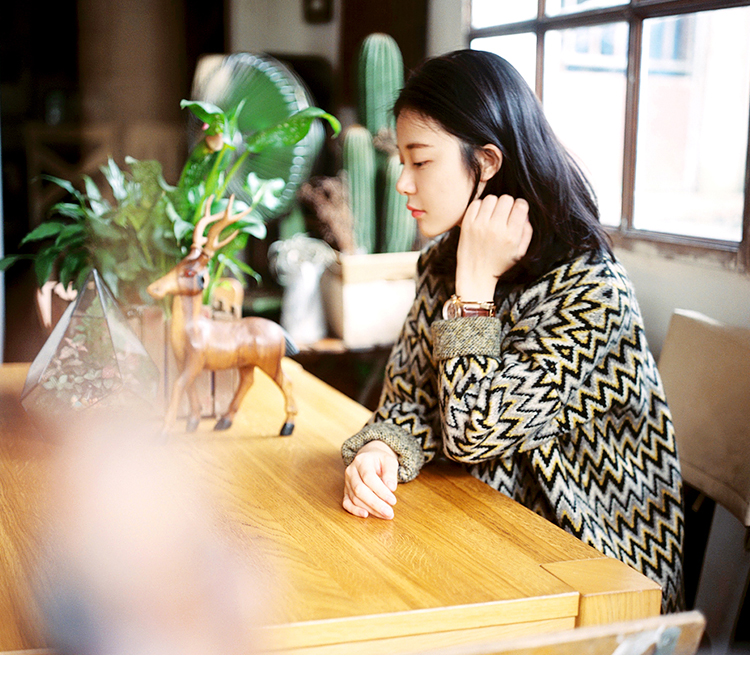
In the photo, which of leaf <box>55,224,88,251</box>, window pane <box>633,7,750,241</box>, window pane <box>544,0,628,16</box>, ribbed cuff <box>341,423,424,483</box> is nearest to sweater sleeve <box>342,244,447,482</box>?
Result: ribbed cuff <box>341,423,424,483</box>

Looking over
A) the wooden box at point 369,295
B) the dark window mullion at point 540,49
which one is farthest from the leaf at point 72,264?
the dark window mullion at point 540,49

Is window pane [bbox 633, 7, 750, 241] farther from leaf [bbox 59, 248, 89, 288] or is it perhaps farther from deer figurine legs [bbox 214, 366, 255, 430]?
leaf [bbox 59, 248, 89, 288]

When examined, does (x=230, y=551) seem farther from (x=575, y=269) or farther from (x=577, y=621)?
(x=575, y=269)

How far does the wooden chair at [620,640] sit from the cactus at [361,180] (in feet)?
7.60

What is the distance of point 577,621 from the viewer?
0.79 meters

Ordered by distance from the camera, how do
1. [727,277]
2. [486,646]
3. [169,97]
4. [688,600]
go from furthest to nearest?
[169,97], [727,277], [688,600], [486,646]

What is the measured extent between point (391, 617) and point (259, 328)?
653mm

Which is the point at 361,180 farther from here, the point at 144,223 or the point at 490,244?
the point at 490,244

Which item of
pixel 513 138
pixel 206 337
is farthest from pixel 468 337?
pixel 206 337

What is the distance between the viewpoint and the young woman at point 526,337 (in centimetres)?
104

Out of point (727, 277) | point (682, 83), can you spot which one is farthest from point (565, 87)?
point (727, 277)

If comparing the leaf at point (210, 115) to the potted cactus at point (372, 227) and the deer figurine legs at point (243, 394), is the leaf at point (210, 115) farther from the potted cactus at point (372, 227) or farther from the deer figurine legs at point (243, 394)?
the potted cactus at point (372, 227)

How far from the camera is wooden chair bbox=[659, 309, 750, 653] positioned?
124cm

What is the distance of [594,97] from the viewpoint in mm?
2178
